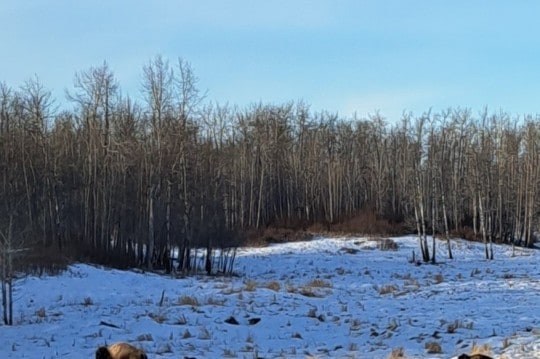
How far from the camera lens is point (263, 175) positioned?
195ft

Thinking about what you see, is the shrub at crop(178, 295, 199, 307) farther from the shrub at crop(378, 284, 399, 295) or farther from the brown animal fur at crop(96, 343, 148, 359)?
the brown animal fur at crop(96, 343, 148, 359)

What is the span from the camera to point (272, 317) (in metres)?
15.9

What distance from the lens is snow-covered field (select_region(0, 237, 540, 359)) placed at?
12.4 meters

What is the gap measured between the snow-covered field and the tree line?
2361mm

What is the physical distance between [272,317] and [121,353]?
9530 mm

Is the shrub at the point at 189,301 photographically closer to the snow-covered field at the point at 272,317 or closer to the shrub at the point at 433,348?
the snow-covered field at the point at 272,317

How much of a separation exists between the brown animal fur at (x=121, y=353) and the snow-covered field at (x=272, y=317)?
15.5 ft

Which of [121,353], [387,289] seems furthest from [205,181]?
[121,353]

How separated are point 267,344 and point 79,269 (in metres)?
14.6

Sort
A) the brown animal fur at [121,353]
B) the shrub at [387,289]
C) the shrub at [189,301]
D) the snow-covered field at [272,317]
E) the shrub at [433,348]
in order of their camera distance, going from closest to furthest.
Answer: the brown animal fur at [121,353], the shrub at [433,348], the snow-covered field at [272,317], the shrub at [189,301], the shrub at [387,289]

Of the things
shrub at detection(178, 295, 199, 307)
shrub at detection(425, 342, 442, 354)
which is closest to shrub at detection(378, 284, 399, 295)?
shrub at detection(178, 295, 199, 307)

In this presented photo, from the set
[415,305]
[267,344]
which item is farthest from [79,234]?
[267,344]

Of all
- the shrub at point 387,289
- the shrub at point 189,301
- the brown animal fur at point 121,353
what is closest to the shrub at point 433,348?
the brown animal fur at point 121,353

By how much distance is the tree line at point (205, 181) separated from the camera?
34.3 meters
